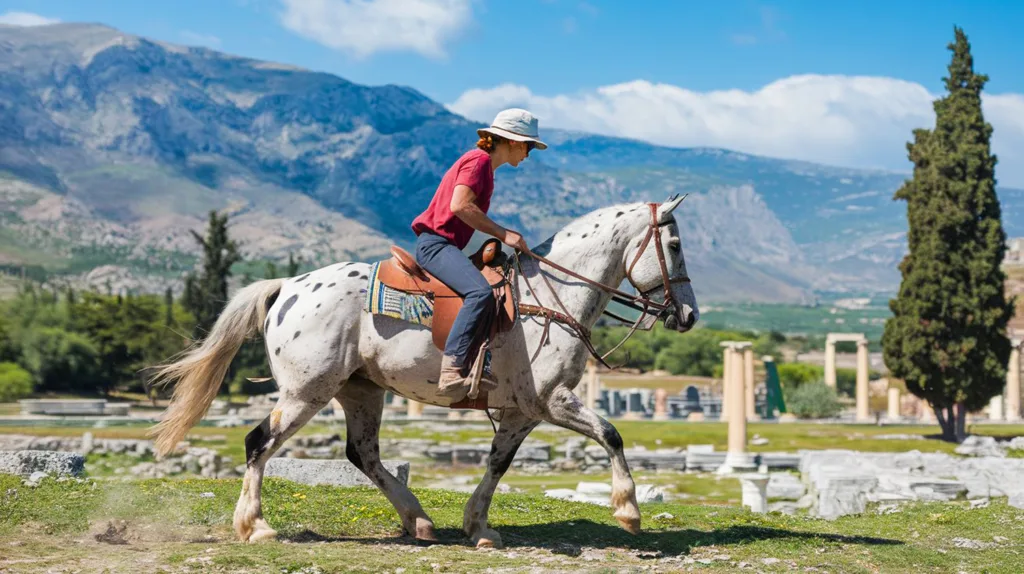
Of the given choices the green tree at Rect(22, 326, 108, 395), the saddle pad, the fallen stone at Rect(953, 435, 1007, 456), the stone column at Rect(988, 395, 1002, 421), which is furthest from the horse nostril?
the green tree at Rect(22, 326, 108, 395)

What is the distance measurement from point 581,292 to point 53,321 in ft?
269

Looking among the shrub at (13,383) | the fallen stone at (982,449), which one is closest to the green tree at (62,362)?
the shrub at (13,383)

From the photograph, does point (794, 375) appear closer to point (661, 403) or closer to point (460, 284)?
point (661, 403)

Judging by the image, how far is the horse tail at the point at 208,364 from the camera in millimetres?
10539

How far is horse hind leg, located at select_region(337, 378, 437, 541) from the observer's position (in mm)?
10852

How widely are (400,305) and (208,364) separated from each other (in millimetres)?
1932

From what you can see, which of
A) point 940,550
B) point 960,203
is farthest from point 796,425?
point 940,550

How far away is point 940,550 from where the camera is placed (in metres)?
11.1

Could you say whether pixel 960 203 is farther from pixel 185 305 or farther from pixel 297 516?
pixel 185 305

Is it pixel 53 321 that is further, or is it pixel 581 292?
pixel 53 321

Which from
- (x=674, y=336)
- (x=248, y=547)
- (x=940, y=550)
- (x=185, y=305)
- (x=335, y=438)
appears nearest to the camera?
(x=248, y=547)

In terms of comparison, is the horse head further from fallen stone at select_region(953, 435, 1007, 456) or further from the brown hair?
fallen stone at select_region(953, 435, 1007, 456)

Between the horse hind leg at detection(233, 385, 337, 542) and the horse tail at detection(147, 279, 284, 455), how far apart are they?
2.48 feet

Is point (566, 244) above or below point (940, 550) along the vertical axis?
above
